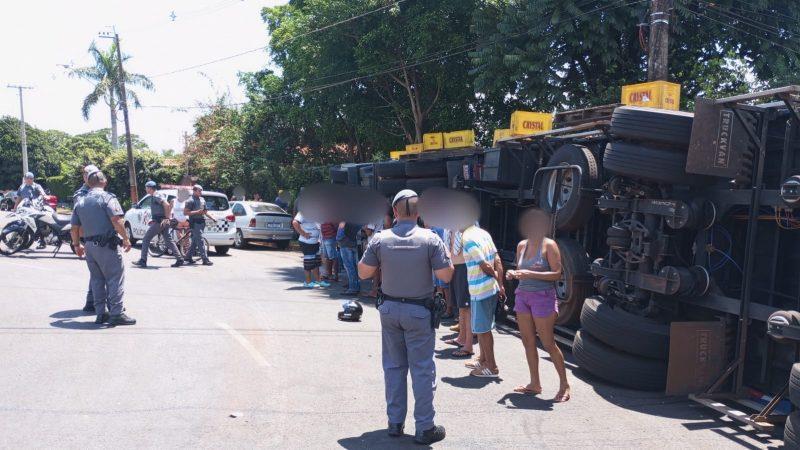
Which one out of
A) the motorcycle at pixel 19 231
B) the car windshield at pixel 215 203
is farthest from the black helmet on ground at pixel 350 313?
the car windshield at pixel 215 203

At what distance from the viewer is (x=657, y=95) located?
Answer: 27.9 ft

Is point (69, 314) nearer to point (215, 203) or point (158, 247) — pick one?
point (158, 247)

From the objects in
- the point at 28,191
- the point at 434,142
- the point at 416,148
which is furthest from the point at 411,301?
the point at 28,191

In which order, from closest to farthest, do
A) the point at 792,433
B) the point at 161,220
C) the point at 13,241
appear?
the point at 792,433 → the point at 161,220 → the point at 13,241

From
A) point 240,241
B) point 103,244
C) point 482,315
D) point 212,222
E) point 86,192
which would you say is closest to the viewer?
point 482,315

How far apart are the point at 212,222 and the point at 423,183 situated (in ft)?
25.2

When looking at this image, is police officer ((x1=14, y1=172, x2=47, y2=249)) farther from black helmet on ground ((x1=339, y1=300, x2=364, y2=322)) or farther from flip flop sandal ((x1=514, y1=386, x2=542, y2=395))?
flip flop sandal ((x1=514, y1=386, x2=542, y2=395))

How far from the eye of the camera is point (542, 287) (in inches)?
229

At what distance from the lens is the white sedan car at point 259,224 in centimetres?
1964

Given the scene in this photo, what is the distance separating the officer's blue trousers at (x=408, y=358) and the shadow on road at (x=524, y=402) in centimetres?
121

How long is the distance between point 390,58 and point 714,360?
49.2ft

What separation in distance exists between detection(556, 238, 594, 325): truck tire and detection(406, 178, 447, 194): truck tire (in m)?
3.50

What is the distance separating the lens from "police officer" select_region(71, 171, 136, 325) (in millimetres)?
7961

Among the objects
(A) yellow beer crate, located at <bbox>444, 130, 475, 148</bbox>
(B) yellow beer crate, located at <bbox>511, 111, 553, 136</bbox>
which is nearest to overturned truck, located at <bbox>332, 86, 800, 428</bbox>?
(B) yellow beer crate, located at <bbox>511, 111, 553, 136</bbox>
